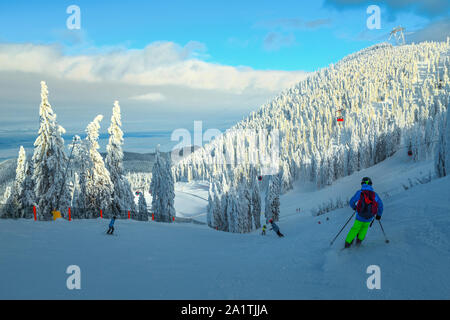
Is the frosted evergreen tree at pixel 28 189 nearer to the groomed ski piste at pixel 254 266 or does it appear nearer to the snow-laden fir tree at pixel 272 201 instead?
the groomed ski piste at pixel 254 266

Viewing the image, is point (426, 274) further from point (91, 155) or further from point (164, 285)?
point (91, 155)

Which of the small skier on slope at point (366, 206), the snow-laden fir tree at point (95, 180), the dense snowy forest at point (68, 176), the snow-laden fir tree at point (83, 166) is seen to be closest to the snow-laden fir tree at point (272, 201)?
the dense snowy forest at point (68, 176)

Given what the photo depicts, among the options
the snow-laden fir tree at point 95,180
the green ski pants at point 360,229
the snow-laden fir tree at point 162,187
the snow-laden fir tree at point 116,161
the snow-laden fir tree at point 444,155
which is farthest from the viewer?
the snow-laden fir tree at point 162,187

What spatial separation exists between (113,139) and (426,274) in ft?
95.3

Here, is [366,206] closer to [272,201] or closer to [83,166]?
[83,166]

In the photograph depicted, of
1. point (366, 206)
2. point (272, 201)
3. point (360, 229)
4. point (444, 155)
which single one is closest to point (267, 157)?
point (272, 201)

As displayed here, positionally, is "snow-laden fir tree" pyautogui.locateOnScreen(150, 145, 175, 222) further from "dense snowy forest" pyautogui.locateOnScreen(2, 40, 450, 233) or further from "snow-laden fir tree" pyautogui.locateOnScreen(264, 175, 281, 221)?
"snow-laden fir tree" pyautogui.locateOnScreen(264, 175, 281, 221)

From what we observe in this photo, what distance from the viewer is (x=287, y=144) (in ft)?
460

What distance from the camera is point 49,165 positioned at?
74.0 feet

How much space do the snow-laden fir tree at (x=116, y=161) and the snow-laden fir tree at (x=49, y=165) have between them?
5361 mm

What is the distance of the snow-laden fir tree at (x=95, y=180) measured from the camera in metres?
26.0

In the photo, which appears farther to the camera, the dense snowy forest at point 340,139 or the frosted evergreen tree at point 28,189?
the dense snowy forest at point 340,139
